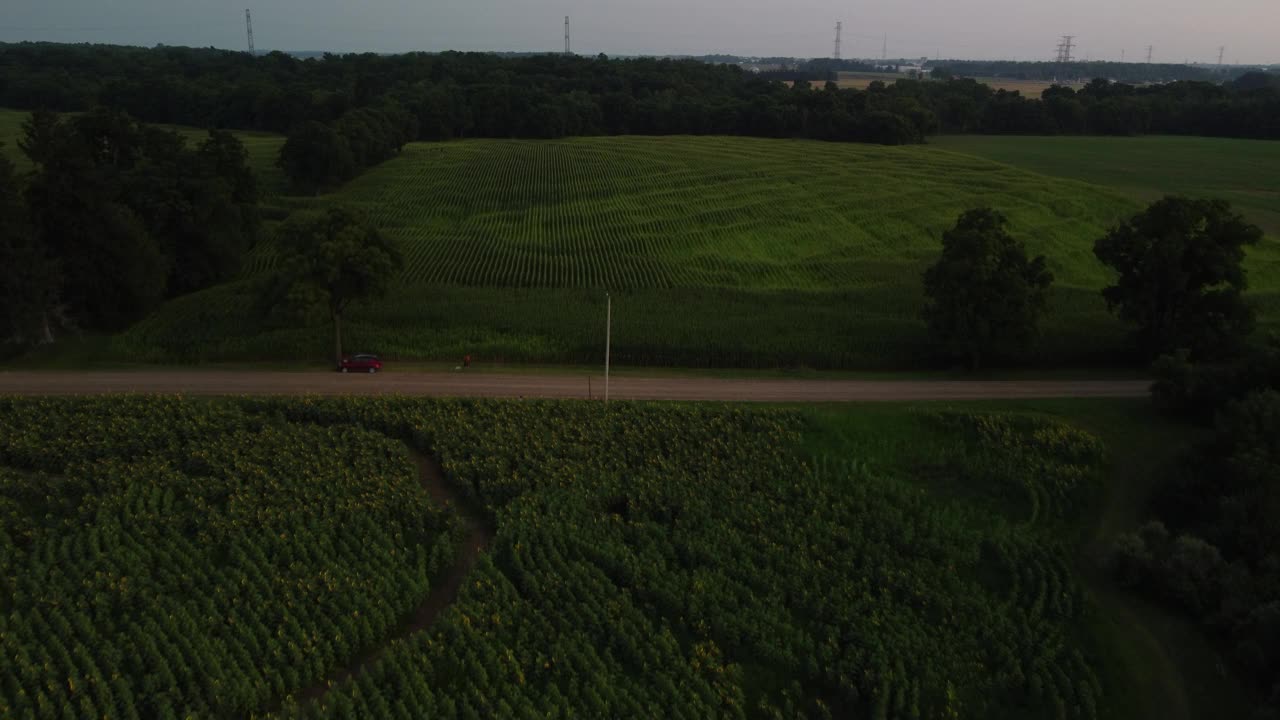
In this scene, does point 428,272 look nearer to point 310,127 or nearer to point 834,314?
point 834,314

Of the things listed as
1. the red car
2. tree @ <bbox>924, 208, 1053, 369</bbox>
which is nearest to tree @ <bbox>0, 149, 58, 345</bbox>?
the red car

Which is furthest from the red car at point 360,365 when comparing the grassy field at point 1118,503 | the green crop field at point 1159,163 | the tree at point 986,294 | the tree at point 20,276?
the green crop field at point 1159,163

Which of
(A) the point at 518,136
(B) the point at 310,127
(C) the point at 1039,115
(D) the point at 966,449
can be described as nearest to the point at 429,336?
(D) the point at 966,449

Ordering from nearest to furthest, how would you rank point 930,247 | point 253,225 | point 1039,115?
point 253,225 → point 930,247 → point 1039,115

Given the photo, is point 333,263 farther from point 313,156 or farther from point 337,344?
point 313,156

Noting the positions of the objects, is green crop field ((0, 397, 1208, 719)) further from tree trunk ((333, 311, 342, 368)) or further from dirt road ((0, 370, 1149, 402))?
tree trunk ((333, 311, 342, 368))
